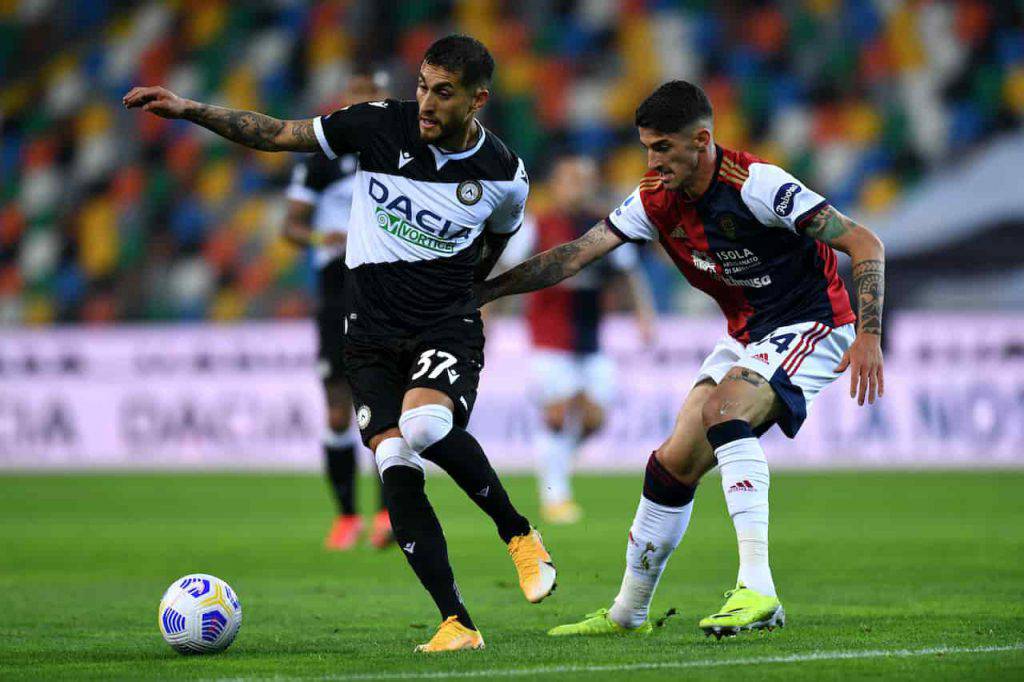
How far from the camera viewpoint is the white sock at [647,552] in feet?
19.6

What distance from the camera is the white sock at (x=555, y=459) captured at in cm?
1225

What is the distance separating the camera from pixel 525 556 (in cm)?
576

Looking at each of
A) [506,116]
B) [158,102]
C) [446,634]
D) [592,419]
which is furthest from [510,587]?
[506,116]

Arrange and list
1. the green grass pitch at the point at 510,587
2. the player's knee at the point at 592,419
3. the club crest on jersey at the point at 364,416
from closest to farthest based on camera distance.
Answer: the green grass pitch at the point at 510,587 < the club crest on jersey at the point at 364,416 < the player's knee at the point at 592,419

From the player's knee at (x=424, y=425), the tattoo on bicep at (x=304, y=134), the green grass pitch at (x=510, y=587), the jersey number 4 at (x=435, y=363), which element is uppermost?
the tattoo on bicep at (x=304, y=134)

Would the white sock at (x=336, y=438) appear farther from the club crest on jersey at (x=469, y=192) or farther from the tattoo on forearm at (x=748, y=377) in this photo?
the tattoo on forearm at (x=748, y=377)

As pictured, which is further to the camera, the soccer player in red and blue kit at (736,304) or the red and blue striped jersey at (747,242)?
the red and blue striped jersey at (747,242)

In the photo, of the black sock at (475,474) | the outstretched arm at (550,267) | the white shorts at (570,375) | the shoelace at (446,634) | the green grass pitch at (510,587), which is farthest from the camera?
the white shorts at (570,375)

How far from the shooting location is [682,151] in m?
5.80

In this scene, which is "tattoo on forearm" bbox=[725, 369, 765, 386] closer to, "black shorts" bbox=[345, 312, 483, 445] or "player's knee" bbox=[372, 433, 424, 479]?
"black shorts" bbox=[345, 312, 483, 445]

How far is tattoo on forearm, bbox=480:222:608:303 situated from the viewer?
6.19 metres

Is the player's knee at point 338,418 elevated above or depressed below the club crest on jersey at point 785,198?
below

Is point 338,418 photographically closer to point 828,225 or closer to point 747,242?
point 747,242

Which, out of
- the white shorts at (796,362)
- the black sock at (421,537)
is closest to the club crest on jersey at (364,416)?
the black sock at (421,537)
